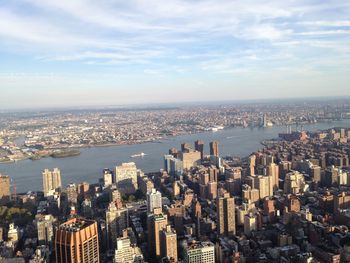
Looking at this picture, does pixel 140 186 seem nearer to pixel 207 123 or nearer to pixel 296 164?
pixel 296 164

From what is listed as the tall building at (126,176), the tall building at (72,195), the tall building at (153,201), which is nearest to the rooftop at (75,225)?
the tall building at (153,201)

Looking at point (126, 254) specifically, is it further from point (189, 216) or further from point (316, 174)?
point (316, 174)

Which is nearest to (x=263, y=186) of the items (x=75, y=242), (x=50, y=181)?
(x=50, y=181)

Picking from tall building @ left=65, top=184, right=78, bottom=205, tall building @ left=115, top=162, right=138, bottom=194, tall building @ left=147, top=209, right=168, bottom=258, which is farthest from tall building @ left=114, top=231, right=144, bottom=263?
tall building @ left=115, top=162, right=138, bottom=194

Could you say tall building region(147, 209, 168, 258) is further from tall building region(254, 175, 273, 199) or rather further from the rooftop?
tall building region(254, 175, 273, 199)

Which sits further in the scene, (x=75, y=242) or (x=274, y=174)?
(x=274, y=174)

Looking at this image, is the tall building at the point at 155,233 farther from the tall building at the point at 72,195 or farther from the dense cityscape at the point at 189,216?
the tall building at the point at 72,195
